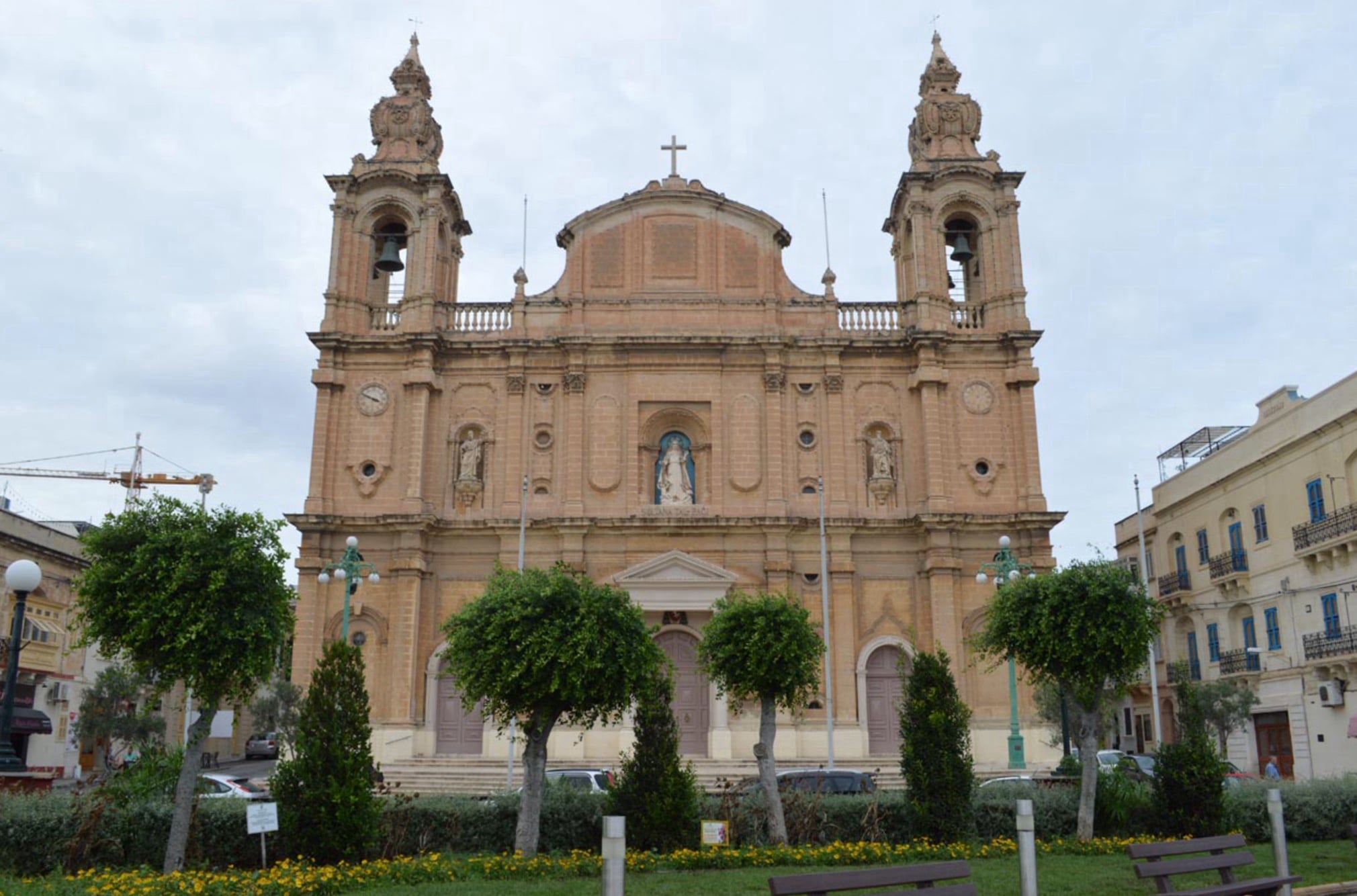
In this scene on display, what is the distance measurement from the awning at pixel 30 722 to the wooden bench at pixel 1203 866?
3609 centimetres

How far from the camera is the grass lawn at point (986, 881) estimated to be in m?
12.8

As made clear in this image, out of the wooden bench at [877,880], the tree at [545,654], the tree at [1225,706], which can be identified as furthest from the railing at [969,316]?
the wooden bench at [877,880]

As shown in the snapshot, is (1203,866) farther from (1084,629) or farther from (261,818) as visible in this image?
→ (261,818)

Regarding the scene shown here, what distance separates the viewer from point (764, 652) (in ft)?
60.7

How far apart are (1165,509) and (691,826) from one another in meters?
33.2

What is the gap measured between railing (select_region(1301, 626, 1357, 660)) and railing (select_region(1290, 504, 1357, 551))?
253 cm

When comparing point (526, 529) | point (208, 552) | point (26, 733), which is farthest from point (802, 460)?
point (26, 733)

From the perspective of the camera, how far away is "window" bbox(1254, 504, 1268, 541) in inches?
1391

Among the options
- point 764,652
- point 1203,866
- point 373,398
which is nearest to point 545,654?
point 764,652

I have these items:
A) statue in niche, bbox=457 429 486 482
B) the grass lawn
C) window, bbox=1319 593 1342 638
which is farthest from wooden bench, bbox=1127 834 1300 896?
statue in niche, bbox=457 429 486 482

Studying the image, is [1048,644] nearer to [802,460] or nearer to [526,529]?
[802,460]

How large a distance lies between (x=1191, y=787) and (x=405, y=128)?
102ft

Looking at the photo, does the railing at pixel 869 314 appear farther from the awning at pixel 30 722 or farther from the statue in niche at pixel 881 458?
the awning at pixel 30 722

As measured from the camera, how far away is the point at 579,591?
1739 cm
